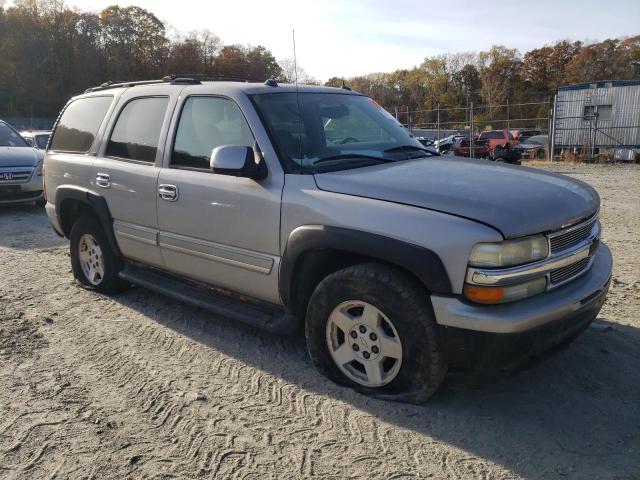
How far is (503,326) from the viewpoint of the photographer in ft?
8.70

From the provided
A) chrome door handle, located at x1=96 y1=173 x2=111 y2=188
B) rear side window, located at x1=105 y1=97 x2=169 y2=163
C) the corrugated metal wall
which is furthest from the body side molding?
→ the corrugated metal wall

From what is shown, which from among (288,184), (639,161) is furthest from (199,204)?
(639,161)

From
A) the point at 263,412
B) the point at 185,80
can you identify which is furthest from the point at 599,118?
the point at 263,412

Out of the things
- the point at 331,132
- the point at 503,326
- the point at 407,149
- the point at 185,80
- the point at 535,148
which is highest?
the point at 185,80

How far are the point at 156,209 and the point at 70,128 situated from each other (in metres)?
1.93

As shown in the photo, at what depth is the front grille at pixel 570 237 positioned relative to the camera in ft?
9.54

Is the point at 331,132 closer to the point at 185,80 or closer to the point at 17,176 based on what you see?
the point at 185,80

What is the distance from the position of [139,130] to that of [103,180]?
0.58 meters

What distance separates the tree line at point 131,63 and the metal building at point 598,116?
2381 centimetres

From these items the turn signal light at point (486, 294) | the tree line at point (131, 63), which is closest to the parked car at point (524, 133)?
the tree line at point (131, 63)

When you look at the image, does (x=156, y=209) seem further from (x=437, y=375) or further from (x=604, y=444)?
(x=604, y=444)

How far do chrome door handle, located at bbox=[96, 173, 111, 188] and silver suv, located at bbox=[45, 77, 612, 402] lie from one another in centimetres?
2

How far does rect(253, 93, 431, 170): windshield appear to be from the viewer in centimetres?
357

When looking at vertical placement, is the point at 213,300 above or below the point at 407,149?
below
